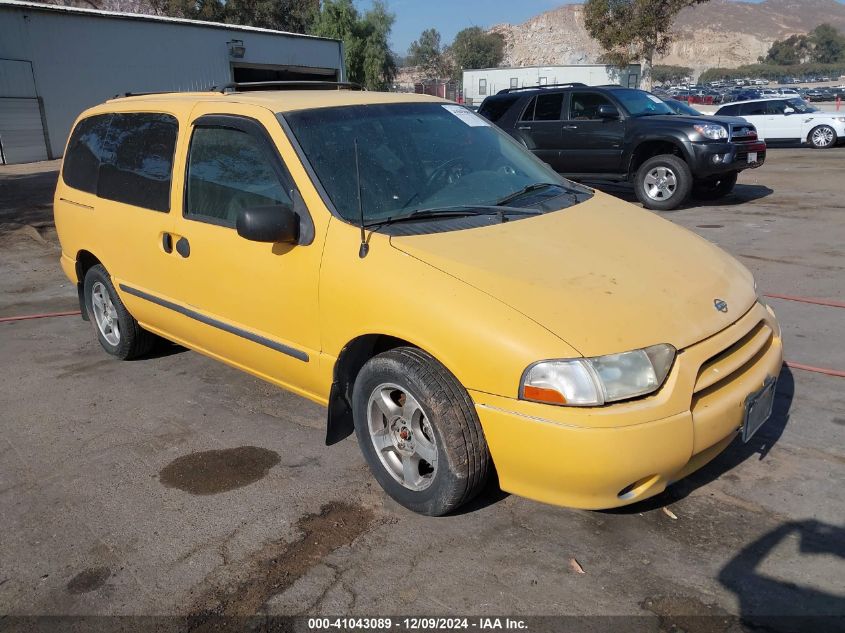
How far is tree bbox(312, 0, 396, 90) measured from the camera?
48.5m

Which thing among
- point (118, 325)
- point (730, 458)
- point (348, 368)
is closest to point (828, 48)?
point (730, 458)

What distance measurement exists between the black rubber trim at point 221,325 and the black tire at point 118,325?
276 millimetres

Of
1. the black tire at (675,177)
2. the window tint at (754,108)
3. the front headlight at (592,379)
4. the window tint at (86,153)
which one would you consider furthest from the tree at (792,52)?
the front headlight at (592,379)

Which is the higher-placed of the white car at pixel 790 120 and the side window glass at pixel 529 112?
the side window glass at pixel 529 112

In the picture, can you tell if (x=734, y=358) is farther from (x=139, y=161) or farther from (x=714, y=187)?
(x=714, y=187)

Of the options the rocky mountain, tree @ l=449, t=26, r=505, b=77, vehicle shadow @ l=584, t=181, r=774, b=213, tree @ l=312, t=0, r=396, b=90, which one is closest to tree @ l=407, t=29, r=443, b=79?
Result: tree @ l=449, t=26, r=505, b=77

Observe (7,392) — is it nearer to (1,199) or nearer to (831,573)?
(831,573)

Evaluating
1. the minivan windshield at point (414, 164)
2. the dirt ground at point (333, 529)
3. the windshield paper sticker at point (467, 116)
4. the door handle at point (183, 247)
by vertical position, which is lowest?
the dirt ground at point (333, 529)

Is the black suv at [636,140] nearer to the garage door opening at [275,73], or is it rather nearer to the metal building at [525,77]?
the garage door opening at [275,73]

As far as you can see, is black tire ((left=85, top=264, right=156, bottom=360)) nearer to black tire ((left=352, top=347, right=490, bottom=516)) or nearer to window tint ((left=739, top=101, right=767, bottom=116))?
black tire ((left=352, top=347, right=490, bottom=516))

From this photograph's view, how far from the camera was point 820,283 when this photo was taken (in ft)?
22.5

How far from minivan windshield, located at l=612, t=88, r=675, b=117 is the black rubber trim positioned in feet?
30.4

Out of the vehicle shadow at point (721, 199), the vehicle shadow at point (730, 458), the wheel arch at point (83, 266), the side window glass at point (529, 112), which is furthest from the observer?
the side window glass at point (529, 112)

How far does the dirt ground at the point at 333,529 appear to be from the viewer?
2707mm
